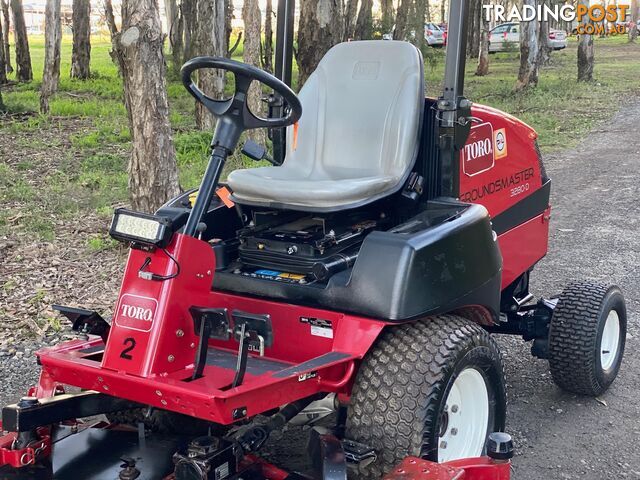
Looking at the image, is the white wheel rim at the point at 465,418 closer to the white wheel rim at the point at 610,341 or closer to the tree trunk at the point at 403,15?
the white wheel rim at the point at 610,341

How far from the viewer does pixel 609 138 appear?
12.5 m

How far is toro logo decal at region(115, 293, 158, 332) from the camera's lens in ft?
8.81

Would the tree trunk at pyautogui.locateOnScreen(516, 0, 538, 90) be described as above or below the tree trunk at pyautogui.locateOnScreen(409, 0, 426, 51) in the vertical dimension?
below

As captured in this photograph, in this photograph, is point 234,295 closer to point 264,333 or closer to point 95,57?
point 264,333

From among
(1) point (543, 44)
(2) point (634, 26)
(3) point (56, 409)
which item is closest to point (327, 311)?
(3) point (56, 409)

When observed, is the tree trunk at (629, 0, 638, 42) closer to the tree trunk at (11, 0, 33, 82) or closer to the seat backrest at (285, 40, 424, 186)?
the tree trunk at (11, 0, 33, 82)

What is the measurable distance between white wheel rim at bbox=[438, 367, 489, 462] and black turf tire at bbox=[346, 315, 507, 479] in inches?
7.0

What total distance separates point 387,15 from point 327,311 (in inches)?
744

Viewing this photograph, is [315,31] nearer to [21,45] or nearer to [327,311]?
[327,311]

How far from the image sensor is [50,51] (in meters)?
14.3

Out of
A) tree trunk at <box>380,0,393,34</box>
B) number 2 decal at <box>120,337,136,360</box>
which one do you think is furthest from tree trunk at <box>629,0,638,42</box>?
number 2 decal at <box>120,337,136,360</box>

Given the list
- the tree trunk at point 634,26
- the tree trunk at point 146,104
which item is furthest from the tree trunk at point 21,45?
the tree trunk at point 634,26

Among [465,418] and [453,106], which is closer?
[465,418]

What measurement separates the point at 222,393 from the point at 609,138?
11.3 meters
